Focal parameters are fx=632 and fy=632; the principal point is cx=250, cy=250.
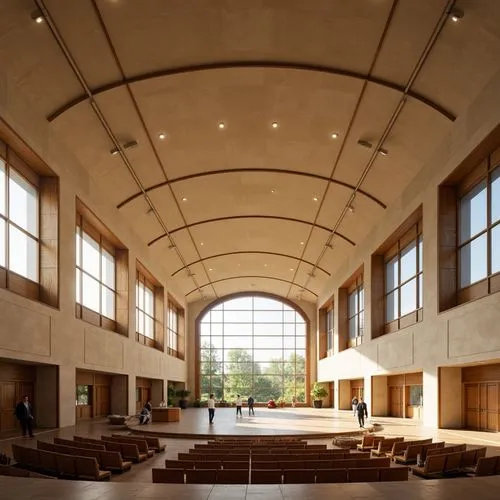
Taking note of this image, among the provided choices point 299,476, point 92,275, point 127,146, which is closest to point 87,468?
point 299,476

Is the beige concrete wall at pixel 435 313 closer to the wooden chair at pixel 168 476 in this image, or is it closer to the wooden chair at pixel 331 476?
Answer: the wooden chair at pixel 331 476

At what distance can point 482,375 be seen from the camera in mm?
21203

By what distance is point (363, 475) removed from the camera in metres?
9.69

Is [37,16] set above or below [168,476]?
above

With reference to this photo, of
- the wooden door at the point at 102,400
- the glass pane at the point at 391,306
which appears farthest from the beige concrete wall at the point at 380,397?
the wooden door at the point at 102,400

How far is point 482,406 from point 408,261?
741cm

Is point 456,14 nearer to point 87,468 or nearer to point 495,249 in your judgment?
point 495,249

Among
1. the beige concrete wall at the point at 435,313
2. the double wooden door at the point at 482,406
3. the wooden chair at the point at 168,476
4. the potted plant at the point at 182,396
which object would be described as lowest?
the potted plant at the point at 182,396

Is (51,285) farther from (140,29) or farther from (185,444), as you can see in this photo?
(140,29)

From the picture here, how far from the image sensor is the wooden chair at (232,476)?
943cm

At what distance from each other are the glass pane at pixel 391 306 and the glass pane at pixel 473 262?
27.4 ft

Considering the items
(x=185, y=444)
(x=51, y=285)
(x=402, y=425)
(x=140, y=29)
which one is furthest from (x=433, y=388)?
(x=140, y=29)

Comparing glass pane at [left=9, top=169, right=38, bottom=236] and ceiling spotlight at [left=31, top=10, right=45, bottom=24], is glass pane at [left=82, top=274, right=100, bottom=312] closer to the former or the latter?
glass pane at [left=9, top=169, right=38, bottom=236]

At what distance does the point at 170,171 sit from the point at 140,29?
993 cm
